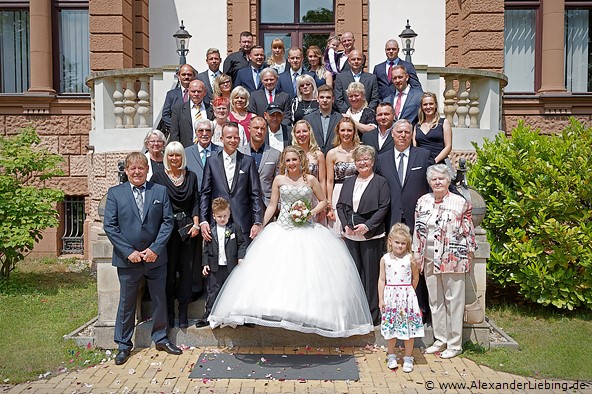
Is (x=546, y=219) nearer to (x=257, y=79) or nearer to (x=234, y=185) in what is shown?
(x=234, y=185)

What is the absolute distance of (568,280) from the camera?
24.2 feet

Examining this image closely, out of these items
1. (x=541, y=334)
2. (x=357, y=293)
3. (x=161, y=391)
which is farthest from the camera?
(x=541, y=334)

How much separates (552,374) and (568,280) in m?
2.06

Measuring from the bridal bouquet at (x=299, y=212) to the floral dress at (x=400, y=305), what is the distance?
0.96 metres

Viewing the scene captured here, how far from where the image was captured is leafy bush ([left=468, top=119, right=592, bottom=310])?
23.9 ft

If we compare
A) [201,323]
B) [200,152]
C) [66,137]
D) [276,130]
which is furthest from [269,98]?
[66,137]

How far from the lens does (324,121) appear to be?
290 inches

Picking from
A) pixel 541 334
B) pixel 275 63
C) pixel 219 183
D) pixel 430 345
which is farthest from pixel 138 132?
pixel 541 334

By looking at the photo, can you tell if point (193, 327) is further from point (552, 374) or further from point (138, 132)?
point (138, 132)

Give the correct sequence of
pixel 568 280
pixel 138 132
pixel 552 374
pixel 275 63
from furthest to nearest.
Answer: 1. pixel 138 132
2. pixel 275 63
3. pixel 568 280
4. pixel 552 374

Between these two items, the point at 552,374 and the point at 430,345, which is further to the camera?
the point at 430,345

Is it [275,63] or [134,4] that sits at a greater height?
[134,4]

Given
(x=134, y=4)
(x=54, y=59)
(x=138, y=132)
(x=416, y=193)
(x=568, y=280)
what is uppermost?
(x=134, y=4)

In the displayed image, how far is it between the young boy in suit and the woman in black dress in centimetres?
19
